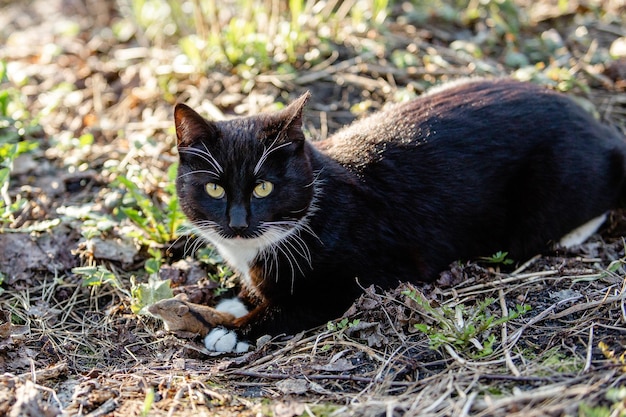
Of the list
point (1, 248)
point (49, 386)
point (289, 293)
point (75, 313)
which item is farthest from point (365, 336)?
point (1, 248)

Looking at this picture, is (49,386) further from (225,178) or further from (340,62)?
(340,62)

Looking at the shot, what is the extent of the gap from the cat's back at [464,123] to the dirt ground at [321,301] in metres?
0.68

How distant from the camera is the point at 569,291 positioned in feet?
10.7

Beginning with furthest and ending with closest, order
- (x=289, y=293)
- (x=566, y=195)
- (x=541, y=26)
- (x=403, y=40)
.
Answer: (x=541, y=26), (x=403, y=40), (x=566, y=195), (x=289, y=293)

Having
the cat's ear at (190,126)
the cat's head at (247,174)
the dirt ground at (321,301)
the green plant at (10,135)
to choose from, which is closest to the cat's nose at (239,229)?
the cat's head at (247,174)

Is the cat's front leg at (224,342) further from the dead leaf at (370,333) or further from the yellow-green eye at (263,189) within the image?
the yellow-green eye at (263,189)

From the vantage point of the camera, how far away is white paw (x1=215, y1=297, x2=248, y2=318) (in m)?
3.63

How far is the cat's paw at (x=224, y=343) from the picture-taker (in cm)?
327

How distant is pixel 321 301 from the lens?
338 centimetres

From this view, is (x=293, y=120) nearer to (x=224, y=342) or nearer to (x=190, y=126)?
(x=190, y=126)

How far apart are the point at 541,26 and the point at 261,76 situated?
8.84ft

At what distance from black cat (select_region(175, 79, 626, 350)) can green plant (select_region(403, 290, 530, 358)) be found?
0.50 m

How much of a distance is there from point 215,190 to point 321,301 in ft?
2.48

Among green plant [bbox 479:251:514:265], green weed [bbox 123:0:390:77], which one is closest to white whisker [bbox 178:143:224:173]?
green plant [bbox 479:251:514:265]
